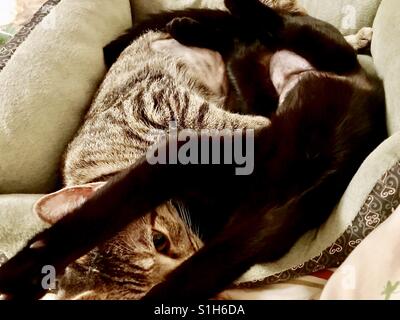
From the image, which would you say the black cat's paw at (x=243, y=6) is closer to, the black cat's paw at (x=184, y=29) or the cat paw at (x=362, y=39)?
the black cat's paw at (x=184, y=29)

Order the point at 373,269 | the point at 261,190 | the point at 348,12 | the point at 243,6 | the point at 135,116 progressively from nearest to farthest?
the point at 373,269 → the point at 261,190 → the point at 135,116 → the point at 243,6 → the point at 348,12

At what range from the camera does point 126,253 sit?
1106 millimetres

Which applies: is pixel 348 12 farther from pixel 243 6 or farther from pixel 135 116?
pixel 135 116

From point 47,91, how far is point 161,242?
24.4 inches

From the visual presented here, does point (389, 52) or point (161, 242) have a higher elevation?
point (389, 52)

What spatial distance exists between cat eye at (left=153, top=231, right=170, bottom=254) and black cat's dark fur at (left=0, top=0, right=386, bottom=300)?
106 mm

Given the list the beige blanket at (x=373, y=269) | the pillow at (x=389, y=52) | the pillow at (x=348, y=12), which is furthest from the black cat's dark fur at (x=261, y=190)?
the pillow at (x=348, y=12)

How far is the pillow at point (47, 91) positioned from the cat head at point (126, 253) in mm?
297

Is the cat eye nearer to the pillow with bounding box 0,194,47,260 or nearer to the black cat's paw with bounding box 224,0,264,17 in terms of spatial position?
the pillow with bounding box 0,194,47,260

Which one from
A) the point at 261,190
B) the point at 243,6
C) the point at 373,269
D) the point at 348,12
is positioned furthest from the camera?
the point at 348,12

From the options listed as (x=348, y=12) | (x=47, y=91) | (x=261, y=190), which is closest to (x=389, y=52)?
(x=348, y=12)

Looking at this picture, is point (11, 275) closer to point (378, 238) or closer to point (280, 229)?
point (280, 229)

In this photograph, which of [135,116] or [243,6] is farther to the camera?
[243,6]


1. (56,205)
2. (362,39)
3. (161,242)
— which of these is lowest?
(161,242)
